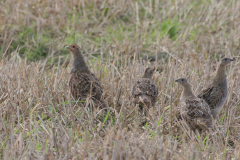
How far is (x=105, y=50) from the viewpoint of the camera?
7871 millimetres

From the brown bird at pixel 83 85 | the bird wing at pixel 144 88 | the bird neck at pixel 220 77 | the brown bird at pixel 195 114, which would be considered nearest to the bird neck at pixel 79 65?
the brown bird at pixel 83 85

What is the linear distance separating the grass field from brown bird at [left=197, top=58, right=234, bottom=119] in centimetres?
19

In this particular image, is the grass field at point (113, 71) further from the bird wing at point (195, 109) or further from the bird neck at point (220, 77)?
the bird neck at point (220, 77)

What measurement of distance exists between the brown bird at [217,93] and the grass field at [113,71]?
7.6 inches

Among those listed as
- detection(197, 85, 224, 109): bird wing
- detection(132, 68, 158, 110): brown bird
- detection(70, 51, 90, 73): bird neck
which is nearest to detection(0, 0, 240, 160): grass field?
detection(132, 68, 158, 110): brown bird

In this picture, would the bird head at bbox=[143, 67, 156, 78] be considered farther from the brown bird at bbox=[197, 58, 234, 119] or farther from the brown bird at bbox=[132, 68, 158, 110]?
the brown bird at bbox=[197, 58, 234, 119]

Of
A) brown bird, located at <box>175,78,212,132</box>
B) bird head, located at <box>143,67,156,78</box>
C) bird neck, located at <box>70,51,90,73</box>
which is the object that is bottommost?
brown bird, located at <box>175,78,212,132</box>

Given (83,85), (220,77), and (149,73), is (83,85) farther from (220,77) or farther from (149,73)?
(220,77)

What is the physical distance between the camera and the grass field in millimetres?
3807

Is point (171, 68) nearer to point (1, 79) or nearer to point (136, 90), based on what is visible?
point (136, 90)

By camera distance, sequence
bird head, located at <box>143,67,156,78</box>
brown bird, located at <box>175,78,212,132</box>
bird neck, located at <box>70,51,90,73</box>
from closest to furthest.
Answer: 1. brown bird, located at <box>175,78,212,132</box>
2. bird neck, located at <box>70,51,90,73</box>
3. bird head, located at <box>143,67,156,78</box>

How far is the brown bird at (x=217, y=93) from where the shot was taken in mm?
5008

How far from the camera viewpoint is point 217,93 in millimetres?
Result: 5039

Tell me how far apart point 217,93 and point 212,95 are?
0.08m
